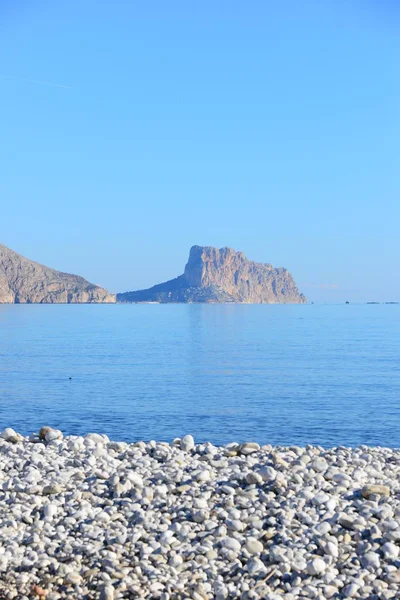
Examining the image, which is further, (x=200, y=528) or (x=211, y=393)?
(x=211, y=393)

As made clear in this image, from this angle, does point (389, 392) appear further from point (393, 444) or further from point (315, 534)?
point (315, 534)

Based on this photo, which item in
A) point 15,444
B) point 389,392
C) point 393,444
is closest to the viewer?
point 15,444

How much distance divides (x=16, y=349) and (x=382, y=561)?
57078 mm

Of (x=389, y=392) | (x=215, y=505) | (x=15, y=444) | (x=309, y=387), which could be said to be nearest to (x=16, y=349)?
(x=309, y=387)

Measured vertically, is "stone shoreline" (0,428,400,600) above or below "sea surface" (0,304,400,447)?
above

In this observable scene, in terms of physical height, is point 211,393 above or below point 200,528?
below

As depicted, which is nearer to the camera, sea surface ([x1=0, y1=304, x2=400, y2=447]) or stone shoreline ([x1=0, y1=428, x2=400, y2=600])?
stone shoreline ([x1=0, y1=428, x2=400, y2=600])

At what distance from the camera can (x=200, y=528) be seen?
10.1m

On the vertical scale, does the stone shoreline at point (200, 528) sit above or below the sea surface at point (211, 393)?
above

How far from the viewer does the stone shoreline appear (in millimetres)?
8953

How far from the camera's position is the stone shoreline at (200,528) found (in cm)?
895

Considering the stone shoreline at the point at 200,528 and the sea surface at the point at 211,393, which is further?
the sea surface at the point at 211,393

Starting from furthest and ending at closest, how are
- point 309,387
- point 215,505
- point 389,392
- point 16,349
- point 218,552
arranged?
point 16,349
point 309,387
point 389,392
point 215,505
point 218,552

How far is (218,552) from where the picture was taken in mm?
9531
